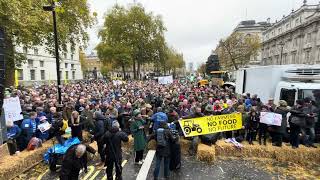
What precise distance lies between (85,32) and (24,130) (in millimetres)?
24914

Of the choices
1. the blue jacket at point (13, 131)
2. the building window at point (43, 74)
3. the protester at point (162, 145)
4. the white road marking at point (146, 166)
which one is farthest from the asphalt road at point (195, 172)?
the building window at point (43, 74)

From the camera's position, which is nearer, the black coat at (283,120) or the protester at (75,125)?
the protester at (75,125)

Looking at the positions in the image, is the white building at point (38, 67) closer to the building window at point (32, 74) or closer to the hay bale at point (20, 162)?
the building window at point (32, 74)

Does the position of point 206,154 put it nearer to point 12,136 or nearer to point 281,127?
point 281,127

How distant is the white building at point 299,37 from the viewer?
57.3 m

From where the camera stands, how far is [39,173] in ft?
28.9

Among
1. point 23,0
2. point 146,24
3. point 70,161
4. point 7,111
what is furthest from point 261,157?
point 146,24

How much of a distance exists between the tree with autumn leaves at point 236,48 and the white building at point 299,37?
653 cm

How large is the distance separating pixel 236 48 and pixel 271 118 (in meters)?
53.2

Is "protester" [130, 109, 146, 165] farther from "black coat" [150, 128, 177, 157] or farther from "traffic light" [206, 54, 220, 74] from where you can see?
"traffic light" [206, 54, 220, 74]

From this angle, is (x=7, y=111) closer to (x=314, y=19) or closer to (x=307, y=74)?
(x=307, y=74)

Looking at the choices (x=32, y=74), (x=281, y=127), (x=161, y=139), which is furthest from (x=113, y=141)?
(x=32, y=74)

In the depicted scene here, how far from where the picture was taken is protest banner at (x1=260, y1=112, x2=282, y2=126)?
33.2 feet

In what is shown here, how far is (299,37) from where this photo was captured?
217 feet
